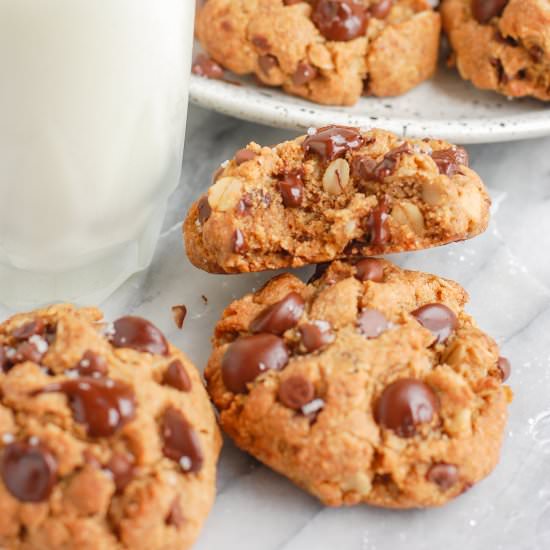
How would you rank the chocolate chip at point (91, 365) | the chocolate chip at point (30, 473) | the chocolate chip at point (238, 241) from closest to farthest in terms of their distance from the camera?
the chocolate chip at point (30, 473) < the chocolate chip at point (91, 365) < the chocolate chip at point (238, 241)

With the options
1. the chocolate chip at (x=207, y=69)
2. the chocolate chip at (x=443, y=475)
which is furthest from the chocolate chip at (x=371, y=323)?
the chocolate chip at (x=207, y=69)

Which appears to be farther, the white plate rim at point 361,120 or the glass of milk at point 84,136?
the white plate rim at point 361,120

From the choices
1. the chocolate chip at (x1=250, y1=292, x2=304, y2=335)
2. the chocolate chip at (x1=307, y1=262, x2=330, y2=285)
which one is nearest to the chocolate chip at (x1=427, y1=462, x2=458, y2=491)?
the chocolate chip at (x1=250, y1=292, x2=304, y2=335)

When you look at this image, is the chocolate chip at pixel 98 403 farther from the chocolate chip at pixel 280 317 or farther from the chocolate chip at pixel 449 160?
the chocolate chip at pixel 449 160

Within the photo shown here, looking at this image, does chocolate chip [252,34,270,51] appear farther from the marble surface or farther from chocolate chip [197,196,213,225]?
chocolate chip [197,196,213,225]

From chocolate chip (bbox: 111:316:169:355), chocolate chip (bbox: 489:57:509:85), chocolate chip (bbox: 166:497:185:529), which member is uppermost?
chocolate chip (bbox: 489:57:509:85)

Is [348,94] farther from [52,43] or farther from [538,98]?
[52,43]

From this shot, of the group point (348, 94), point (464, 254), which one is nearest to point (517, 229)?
point (464, 254)
